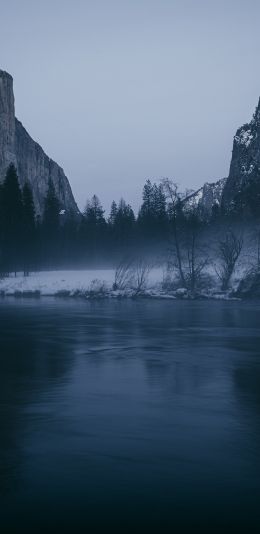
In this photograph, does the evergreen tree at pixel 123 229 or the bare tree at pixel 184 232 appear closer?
the bare tree at pixel 184 232

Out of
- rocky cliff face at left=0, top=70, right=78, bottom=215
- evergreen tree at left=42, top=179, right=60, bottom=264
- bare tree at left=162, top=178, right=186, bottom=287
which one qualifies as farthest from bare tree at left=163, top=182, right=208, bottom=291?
rocky cliff face at left=0, top=70, right=78, bottom=215

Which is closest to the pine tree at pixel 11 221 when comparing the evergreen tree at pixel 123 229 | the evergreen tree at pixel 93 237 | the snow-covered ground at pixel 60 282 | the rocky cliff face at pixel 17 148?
the snow-covered ground at pixel 60 282

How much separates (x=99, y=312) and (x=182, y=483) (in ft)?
97.3

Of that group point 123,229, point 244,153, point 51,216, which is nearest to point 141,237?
point 123,229

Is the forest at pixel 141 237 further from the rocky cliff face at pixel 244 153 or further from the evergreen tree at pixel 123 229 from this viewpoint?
the rocky cliff face at pixel 244 153

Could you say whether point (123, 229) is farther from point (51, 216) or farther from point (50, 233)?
point (50, 233)

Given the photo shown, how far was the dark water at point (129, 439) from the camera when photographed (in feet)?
19.5

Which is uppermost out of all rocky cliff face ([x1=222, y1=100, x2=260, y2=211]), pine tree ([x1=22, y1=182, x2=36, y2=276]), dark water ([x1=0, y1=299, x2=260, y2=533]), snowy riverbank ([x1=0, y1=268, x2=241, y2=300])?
rocky cliff face ([x1=222, y1=100, x2=260, y2=211])

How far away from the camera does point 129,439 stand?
27.9 feet

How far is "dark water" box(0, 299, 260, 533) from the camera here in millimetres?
5949

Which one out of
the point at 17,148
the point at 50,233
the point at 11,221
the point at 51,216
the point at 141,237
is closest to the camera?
the point at 11,221

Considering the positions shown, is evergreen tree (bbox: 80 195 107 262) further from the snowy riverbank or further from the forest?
the snowy riverbank

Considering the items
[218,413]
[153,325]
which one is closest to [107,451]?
[218,413]

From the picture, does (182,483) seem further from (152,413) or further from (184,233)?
(184,233)
